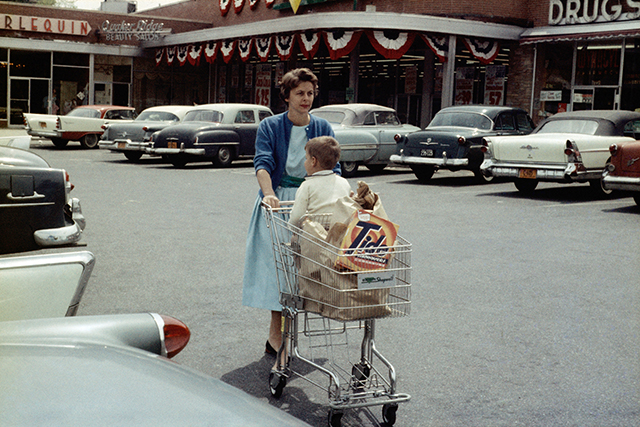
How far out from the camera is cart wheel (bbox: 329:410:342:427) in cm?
355

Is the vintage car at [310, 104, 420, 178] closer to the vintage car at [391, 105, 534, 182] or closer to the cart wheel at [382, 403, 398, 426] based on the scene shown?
the vintage car at [391, 105, 534, 182]

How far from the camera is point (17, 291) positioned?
2.73m

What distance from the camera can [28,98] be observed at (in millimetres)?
35500

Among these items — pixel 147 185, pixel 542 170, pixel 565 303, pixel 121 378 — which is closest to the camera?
pixel 121 378

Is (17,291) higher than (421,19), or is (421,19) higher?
(421,19)

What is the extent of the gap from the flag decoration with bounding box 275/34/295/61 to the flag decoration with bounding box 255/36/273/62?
0.78 metres

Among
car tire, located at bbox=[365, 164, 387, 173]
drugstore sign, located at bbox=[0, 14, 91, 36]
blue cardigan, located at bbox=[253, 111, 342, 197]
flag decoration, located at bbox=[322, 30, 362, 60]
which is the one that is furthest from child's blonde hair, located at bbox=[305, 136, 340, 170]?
drugstore sign, located at bbox=[0, 14, 91, 36]

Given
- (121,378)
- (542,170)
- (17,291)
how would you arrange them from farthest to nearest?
1. (542,170)
2. (17,291)
3. (121,378)

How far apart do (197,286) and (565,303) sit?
3212 mm

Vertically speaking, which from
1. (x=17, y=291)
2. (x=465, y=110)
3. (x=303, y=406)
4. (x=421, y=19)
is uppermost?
(x=421, y=19)

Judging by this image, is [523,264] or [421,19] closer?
[523,264]

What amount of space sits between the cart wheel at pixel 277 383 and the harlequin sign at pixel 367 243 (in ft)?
2.94

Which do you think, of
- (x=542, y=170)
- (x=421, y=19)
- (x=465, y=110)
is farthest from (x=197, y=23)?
(x=542, y=170)

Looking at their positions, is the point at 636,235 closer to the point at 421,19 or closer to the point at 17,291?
the point at 17,291
